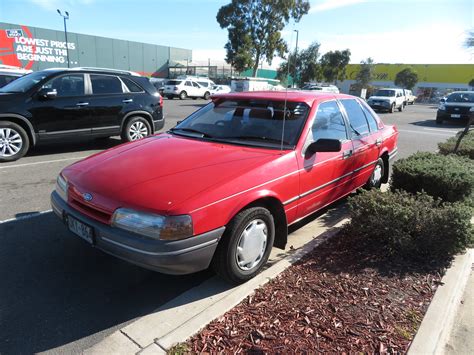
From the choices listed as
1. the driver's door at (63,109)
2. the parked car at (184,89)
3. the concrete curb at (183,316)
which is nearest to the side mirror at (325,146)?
the concrete curb at (183,316)

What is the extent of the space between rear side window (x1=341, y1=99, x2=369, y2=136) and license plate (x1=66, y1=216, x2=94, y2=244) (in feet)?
10.9

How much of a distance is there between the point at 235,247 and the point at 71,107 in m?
5.86

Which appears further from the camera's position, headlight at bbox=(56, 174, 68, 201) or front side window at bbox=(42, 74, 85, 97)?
front side window at bbox=(42, 74, 85, 97)

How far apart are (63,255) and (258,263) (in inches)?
74.4

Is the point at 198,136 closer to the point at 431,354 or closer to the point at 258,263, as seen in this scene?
the point at 258,263

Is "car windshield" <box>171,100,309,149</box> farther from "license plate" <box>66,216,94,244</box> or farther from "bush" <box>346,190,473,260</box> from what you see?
"license plate" <box>66,216,94,244</box>

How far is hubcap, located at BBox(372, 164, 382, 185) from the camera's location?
18.1 feet

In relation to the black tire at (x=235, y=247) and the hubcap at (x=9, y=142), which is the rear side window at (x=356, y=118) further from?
the hubcap at (x=9, y=142)

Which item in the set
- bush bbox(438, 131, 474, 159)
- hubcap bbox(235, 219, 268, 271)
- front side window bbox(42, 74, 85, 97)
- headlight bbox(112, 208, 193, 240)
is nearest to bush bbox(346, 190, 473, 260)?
hubcap bbox(235, 219, 268, 271)

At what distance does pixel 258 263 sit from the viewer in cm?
322

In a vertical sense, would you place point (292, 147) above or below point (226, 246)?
above

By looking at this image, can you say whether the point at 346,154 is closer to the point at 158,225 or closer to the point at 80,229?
the point at 158,225

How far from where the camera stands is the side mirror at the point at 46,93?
7.00m

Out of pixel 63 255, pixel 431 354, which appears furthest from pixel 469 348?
pixel 63 255
